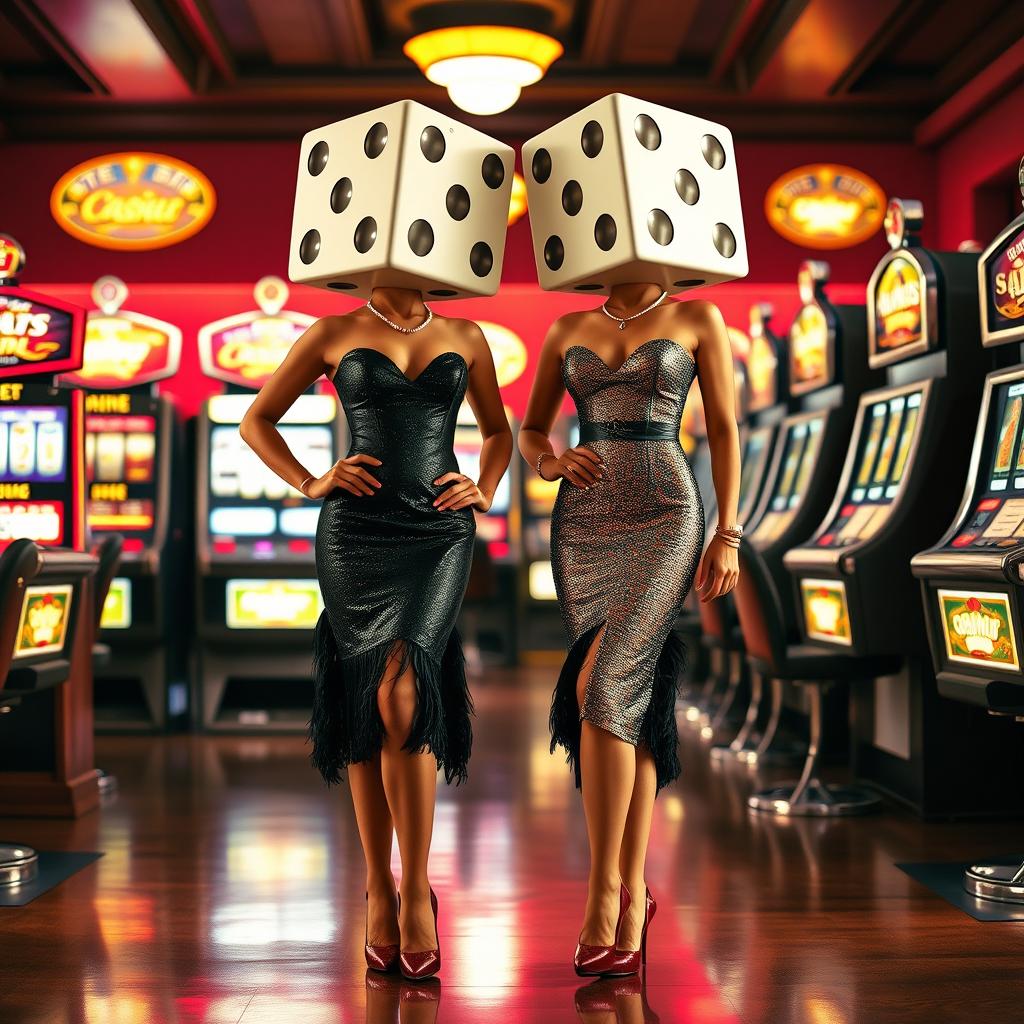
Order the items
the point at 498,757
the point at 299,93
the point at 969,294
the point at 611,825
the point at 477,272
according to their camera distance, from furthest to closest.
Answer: the point at 299,93 → the point at 498,757 → the point at 969,294 → the point at 477,272 → the point at 611,825

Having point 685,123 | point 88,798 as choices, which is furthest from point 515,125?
point 685,123

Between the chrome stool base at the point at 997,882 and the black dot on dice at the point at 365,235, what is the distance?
92.3 inches

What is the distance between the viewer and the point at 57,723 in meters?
5.09

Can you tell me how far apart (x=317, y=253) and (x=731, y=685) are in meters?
4.88

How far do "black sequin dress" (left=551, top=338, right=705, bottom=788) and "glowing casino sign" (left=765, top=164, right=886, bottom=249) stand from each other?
734 centimetres

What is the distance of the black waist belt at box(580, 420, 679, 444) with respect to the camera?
304 cm

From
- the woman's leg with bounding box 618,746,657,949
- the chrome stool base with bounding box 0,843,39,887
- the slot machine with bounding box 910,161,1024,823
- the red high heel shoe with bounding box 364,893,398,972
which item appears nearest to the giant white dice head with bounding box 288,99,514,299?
the woman's leg with bounding box 618,746,657,949

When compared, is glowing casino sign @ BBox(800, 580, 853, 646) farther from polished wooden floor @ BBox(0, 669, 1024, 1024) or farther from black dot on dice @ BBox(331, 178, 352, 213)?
black dot on dice @ BBox(331, 178, 352, 213)

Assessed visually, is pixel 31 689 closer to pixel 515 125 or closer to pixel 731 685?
pixel 731 685

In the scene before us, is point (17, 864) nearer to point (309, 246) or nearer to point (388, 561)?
point (388, 561)

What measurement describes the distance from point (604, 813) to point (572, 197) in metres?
1.37

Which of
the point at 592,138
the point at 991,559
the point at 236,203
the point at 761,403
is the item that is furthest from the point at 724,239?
the point at 236,203

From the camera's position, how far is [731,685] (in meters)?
7.40

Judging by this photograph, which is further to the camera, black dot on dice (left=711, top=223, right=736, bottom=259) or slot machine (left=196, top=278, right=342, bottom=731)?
slot machine (left=196, top=278, right=342, bottom=731)
